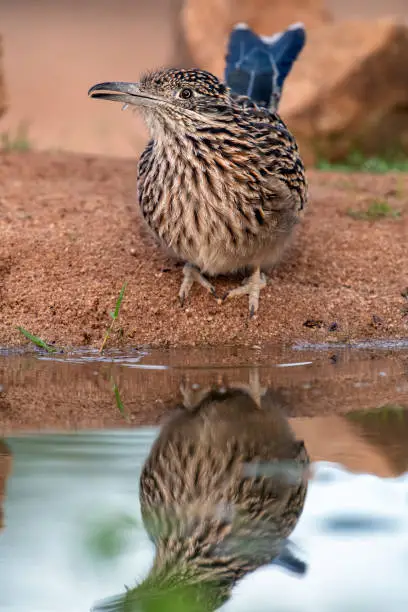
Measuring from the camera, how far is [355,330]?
16.5ft

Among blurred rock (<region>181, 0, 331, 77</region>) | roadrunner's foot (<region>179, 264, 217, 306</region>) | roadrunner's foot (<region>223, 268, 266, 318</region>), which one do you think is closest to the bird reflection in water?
roadrunner's foot (<region>223, 268, 266, 318</region>)

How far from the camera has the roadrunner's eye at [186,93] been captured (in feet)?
16.2

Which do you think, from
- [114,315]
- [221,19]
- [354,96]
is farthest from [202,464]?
[221,19]

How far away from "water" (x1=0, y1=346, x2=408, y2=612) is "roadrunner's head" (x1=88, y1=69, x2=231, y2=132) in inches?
42.1

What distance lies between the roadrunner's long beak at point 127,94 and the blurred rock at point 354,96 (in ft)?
13.7

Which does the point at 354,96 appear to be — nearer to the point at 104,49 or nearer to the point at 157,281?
the point at 157,281

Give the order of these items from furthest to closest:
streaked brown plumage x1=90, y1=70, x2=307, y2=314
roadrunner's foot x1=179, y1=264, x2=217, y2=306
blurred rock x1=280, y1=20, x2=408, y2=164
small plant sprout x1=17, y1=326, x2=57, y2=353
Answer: blurred rock x1=280, y1=20, x2=408, y2=164, roadrunner's foot x1=179, y1=264, x2=217, y2=306, streaked brown plumage x1=90, y1=70, x2=307, y2=314, small plant sprout x1=17, y1=326, x2=57, y2=353

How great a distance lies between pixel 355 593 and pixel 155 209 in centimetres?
292

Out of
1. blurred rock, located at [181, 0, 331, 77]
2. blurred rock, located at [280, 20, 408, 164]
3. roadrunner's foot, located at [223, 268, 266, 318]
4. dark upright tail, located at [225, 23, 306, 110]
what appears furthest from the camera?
blurred rock, located at [181, 0, 331, 77]

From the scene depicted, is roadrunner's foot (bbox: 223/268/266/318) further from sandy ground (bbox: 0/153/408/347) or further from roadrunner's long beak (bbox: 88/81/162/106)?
roadrunner's long beak (bbox: 88/81/162/106)

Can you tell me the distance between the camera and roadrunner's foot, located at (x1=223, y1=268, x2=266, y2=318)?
5096 millimetres

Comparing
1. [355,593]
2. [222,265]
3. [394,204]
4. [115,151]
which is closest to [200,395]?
[222,265]

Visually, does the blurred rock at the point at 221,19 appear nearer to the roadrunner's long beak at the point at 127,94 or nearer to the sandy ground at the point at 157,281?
the sandy ground at the point at 157,281

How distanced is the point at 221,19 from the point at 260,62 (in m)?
4.35
